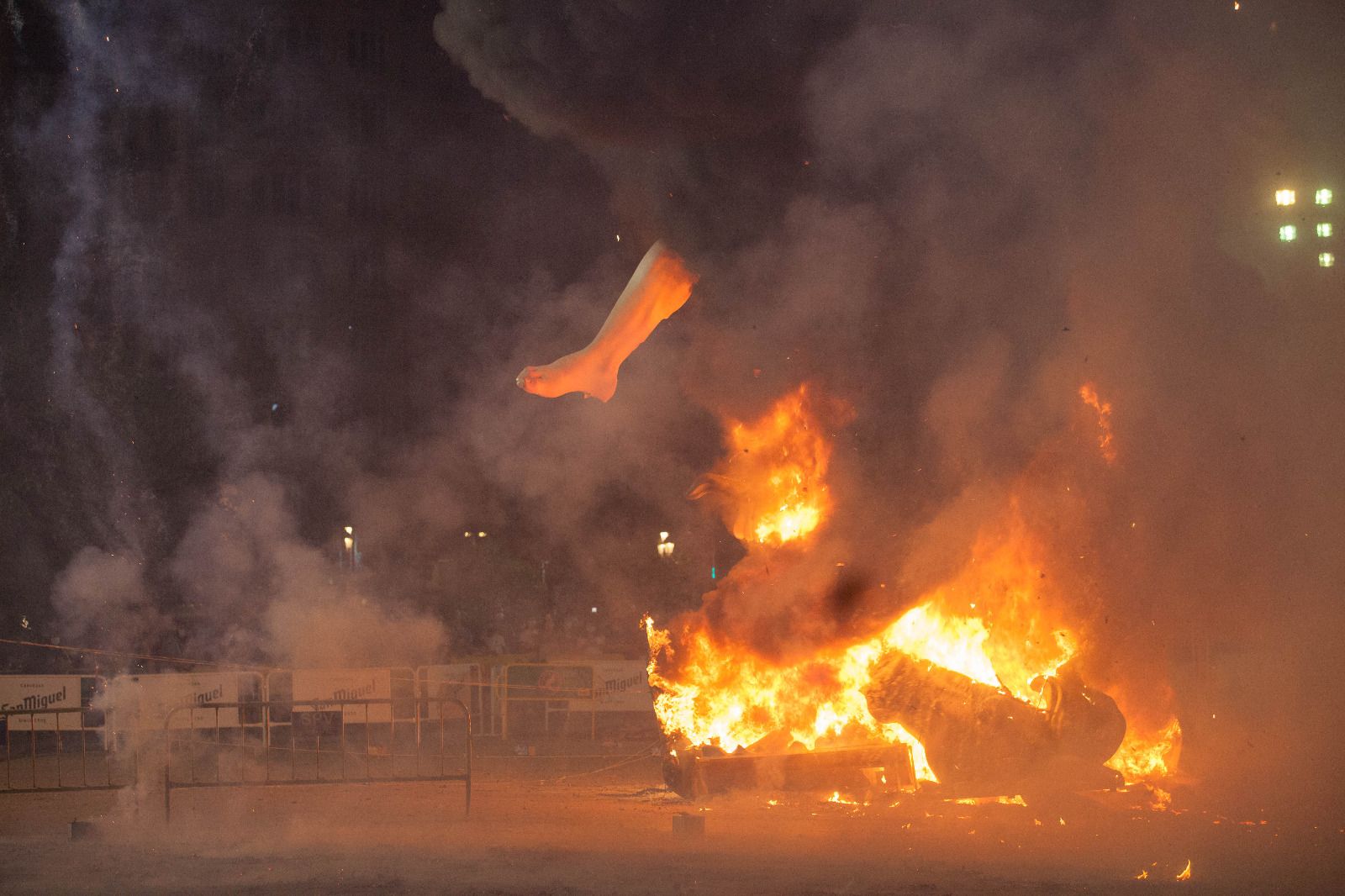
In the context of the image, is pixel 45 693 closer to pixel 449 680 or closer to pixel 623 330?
pixel 449 680

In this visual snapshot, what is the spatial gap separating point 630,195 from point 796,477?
3046 mm

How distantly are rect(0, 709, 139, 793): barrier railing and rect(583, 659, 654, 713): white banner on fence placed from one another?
4971mm

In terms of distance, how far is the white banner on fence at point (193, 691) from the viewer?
986 centimetres

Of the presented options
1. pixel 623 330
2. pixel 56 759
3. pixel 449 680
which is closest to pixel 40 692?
pixel 56 759

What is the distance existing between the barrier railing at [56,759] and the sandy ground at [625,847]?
1.10ft

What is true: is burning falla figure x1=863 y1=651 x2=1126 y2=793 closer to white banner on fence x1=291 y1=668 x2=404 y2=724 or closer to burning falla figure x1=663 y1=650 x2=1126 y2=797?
burning falla figure x1=663 y1=650 x2=1126 y2=797

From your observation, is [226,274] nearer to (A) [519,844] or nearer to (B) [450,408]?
(B) [450,408]

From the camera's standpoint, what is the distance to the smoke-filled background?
9.13m

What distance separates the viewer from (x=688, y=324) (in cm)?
1014

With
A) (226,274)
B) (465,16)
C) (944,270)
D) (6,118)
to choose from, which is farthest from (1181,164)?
(6,118)

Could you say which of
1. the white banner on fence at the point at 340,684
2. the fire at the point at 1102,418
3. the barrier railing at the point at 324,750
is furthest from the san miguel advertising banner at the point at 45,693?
the fire at the point at 1102,418

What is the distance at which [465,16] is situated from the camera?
8750mm

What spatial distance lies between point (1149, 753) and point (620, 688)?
591 cm

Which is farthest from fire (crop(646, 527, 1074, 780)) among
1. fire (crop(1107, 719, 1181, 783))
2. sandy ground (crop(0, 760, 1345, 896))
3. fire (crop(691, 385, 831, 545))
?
fire (crop(691, 385, 831, 545))
